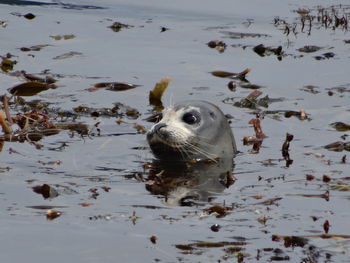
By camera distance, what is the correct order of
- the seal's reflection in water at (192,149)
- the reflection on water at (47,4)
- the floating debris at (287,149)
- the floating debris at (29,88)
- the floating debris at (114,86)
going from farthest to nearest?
the reflection on water at (47,4), the floating debris at (114,86), the floating debris at (29,88), the floating debris at (287,149), the seal's reflection in water at (192,149)

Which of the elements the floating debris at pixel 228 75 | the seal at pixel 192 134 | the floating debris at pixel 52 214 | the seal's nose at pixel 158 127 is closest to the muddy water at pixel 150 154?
the floating debris at pixel 52 214

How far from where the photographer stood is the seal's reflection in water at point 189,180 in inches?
308

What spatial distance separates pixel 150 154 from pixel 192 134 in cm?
44

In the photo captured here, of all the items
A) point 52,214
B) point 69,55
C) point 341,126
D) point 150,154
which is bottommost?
point 150,154

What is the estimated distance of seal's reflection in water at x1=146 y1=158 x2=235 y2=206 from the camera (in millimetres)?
7833

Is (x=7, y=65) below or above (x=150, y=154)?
above

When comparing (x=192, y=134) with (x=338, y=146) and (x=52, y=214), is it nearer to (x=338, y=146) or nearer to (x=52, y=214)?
(x=338, y=146)

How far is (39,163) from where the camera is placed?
8.67m

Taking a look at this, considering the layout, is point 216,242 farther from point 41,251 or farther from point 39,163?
point 39,163

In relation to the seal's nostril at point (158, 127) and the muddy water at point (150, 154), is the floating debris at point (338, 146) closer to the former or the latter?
the muddy water at point (150, 154)

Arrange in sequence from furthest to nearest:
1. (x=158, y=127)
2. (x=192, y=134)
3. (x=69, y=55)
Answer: (x=69, y=55) < (x=192, y=134) < (x=158, y=127)

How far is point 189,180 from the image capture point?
8578 millimetres

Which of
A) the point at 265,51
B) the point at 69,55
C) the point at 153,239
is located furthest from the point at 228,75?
the point at 153,239

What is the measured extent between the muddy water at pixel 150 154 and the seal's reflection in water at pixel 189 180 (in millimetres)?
60
